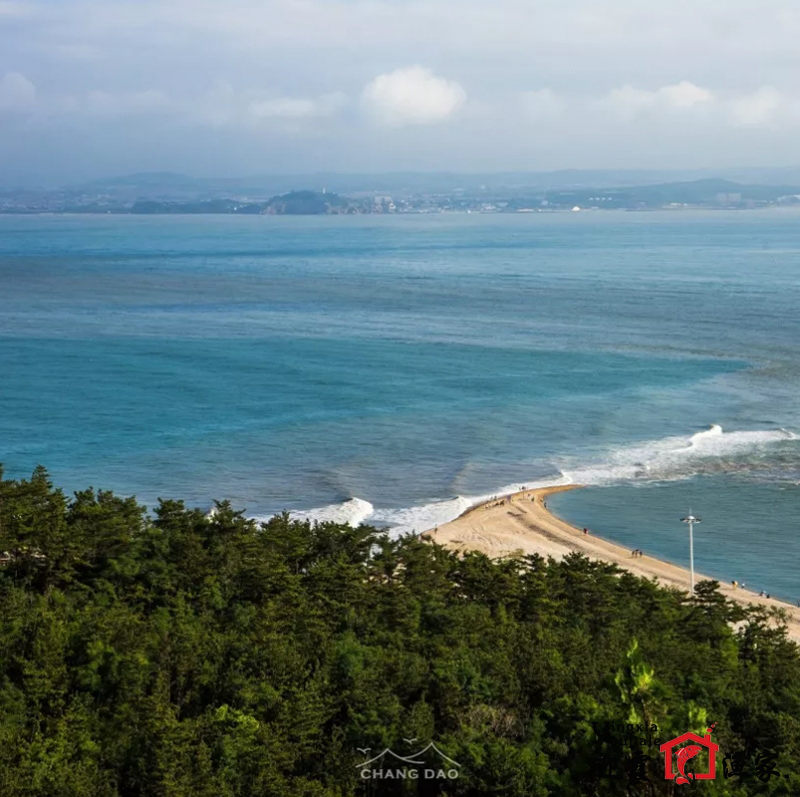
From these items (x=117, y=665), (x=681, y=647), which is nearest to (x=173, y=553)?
(x=117, y=665)

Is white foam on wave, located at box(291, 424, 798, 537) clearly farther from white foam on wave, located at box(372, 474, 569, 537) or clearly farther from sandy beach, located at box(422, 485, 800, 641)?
sandy beach, located at box(422, 485, 800, 641)

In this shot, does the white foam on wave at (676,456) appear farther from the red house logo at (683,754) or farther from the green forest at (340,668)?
the red house logo at (683,754)

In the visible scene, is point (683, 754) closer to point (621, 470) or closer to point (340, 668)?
point (340, 668)

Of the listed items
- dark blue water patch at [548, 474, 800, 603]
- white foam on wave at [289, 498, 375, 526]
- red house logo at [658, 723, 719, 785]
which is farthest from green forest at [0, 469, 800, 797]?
white foam on wave at [289, 498, 375, 526]

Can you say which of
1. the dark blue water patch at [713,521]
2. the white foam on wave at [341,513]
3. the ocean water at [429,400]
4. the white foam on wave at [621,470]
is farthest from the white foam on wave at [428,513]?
the dark blue water patch at [713,521]

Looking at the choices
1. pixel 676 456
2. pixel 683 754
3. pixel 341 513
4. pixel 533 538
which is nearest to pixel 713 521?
pixel 533 538
